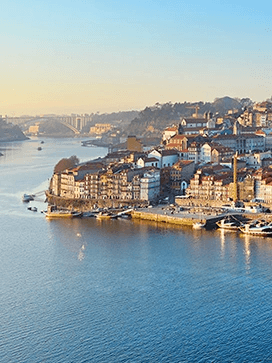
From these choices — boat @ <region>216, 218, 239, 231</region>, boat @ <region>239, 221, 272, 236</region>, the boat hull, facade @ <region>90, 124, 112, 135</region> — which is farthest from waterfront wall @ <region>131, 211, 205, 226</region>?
facade @ <region>90, 124, 112, 135</region>

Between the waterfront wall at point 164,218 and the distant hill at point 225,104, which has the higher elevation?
the distant hill at point 225,104

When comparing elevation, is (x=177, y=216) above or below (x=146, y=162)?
below

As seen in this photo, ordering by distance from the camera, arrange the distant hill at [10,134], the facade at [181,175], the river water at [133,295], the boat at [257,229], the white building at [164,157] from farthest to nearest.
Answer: the distant hill at [10,134] < the white building at [164,157] < the facade at [181,175] < the boat at [257,229] < the river water at [133,295]

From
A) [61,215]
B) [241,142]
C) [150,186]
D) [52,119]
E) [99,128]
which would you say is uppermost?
[52,119]

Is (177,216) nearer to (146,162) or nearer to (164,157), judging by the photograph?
(146,162)

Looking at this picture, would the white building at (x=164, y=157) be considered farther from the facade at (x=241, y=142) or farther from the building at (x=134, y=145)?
the building at (x=134, y=145)

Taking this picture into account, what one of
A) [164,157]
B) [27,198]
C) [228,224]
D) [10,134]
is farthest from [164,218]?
[10,134]

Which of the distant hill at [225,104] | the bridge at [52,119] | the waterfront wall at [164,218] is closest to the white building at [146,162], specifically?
the waterfront wall at [164,218]
